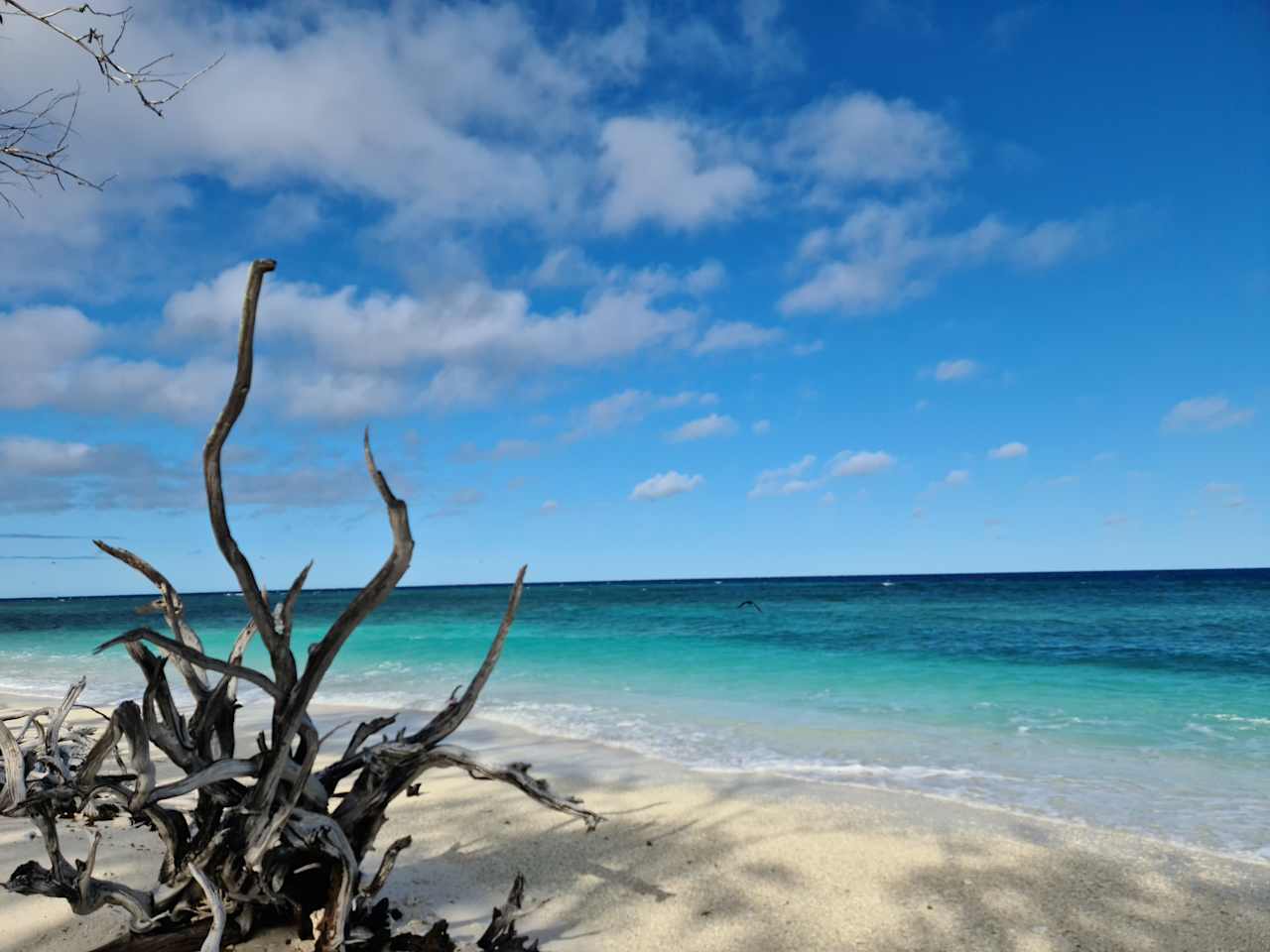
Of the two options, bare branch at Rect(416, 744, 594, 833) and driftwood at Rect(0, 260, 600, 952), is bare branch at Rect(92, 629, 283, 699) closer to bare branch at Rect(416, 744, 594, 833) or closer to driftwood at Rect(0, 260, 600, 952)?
driftwood at Rect(0, 260, 600, 952)

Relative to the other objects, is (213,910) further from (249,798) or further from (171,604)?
(171,604)

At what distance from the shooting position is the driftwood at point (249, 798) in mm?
2084

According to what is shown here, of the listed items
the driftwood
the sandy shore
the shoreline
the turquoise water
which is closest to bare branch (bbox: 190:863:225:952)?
the driftwood

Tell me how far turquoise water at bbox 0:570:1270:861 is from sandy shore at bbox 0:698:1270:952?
0.87 metres

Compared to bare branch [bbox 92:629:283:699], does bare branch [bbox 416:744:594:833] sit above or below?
below

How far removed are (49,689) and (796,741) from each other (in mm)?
10697

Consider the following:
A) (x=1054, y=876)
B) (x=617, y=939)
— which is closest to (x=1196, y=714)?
(x=1054, y=876)

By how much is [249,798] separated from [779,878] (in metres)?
2.37

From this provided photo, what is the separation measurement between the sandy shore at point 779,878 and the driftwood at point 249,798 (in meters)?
0.25

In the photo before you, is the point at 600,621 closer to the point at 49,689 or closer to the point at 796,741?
the point at 49,689

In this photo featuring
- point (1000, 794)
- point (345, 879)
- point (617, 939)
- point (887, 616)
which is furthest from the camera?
point (887, 616)

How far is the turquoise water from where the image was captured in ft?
18.2

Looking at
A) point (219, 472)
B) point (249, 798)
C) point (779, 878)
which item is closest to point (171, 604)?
point (249, 798)

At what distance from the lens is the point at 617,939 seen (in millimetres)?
2926
